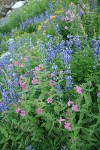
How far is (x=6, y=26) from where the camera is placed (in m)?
10.6

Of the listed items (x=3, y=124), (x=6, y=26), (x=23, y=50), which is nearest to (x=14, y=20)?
(x=6, y=26)

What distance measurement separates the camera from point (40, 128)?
3.54m

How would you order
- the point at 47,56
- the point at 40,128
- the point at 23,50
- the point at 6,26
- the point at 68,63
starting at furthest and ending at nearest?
the point at 6,26
the point at 23,50
the point at 47,56
the point at 68,63
the point at 40,128

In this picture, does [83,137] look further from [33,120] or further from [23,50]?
[23,50]

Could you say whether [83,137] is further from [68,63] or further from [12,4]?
[12,4]

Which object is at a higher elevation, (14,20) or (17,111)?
(17,111)

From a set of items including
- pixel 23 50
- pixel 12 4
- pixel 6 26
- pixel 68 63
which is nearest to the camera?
pixel 68 63

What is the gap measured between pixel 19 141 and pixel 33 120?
368 mm

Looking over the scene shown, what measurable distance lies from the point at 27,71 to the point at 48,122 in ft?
3.16

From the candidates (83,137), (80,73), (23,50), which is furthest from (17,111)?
(23,50)

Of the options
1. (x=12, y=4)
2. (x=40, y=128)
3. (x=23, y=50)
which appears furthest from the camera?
(x=12, y=4)

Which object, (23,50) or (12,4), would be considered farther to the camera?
(12,4)

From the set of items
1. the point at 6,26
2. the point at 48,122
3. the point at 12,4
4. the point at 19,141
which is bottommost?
the point at 12,4

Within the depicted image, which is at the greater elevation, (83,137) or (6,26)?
(83,137)
